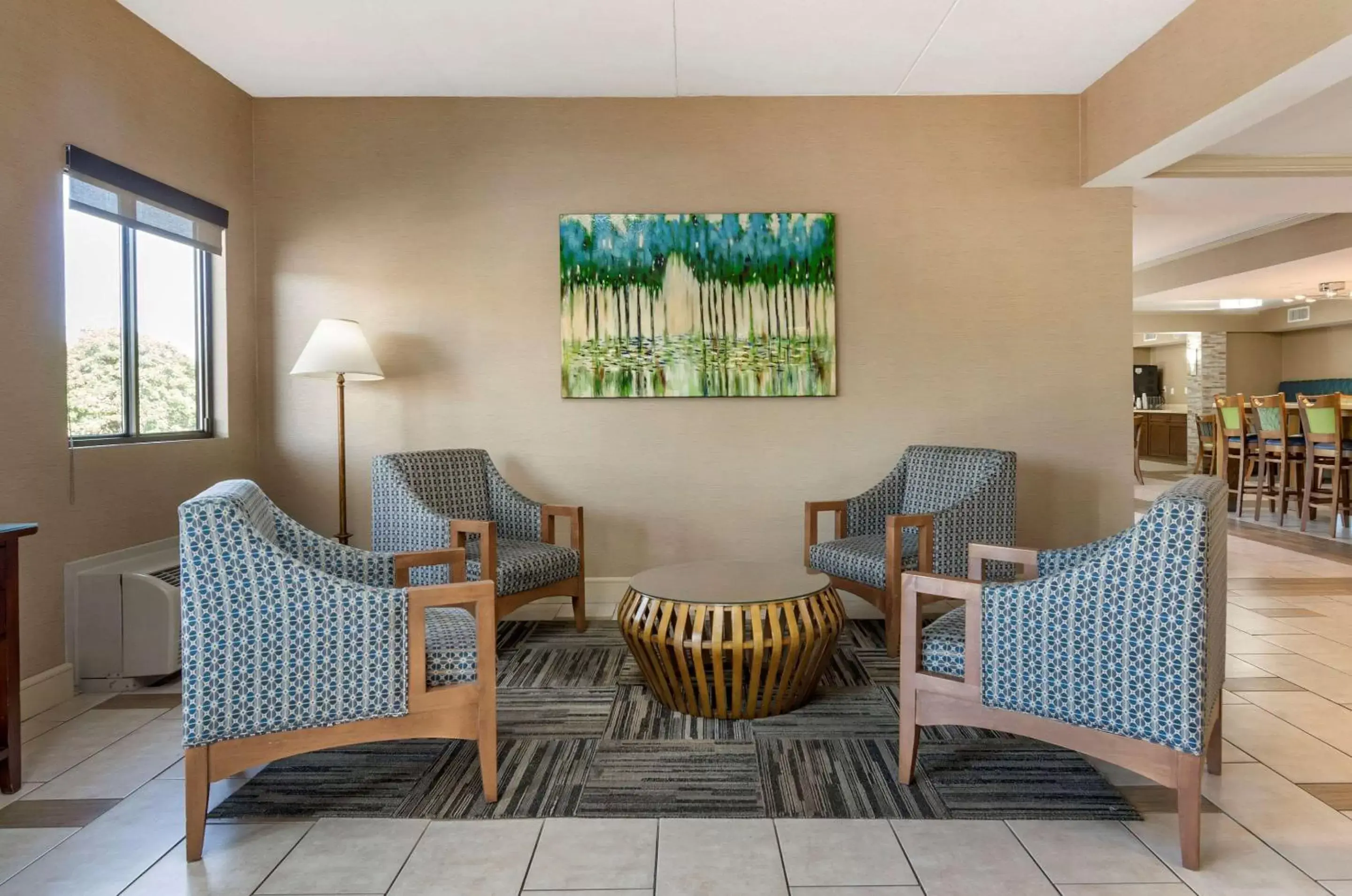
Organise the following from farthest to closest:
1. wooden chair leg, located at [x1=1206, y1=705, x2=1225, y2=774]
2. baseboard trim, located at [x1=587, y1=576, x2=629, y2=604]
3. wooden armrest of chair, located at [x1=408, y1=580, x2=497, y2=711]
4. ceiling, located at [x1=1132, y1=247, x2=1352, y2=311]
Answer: ceiling, located at [x1=1132, y1=247, x2=1352, y2=311] → baseboard trim, located at [x1=587, y1=576, x2=629, y2=604] → wooden chair leg, located at [x1=1206, y1=705, x2=1225, y2=774] → wooden armrest of chair, located at [x1=408, y1=580, x2=497, y2=711]

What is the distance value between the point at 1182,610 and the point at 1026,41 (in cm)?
294

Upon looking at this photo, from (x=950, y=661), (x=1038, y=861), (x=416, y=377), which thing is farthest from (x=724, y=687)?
(x=416, y=377)

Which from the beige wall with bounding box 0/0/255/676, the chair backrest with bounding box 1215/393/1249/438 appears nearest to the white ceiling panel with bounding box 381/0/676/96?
the beige wall with bounding box 0/0/255/676

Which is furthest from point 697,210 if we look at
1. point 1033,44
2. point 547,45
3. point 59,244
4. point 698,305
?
point 59,244

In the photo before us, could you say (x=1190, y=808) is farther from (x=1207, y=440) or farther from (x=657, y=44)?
(x=1207, y=440)

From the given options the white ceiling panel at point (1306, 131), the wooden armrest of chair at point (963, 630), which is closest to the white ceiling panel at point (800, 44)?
the white ceiling panel at point (1306, 131)

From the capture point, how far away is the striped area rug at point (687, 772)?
87.6 inches

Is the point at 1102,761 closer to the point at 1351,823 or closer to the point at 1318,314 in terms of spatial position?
the point at 1351,823

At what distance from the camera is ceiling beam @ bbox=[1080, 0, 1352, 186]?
282cm

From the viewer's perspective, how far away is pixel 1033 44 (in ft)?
12.3

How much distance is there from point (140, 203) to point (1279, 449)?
907cm

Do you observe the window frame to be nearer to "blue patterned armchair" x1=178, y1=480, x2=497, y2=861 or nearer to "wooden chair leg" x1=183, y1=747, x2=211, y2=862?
"blue patterned armchair" x1=178, y1=480, x2=497, y2=861

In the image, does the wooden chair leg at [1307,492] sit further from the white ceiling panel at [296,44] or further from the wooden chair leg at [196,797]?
the wooden chair leg at [196,797]

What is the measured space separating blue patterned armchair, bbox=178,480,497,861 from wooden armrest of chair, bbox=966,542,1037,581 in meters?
1.60
